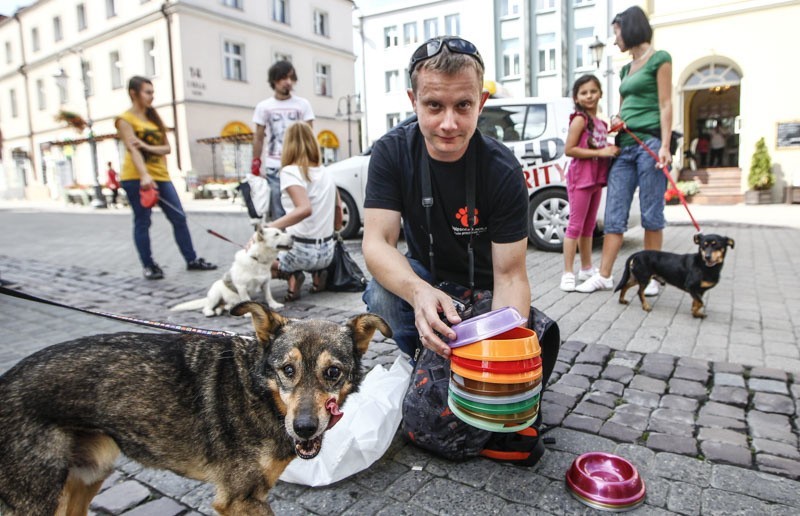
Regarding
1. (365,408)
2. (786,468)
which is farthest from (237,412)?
(786,468)

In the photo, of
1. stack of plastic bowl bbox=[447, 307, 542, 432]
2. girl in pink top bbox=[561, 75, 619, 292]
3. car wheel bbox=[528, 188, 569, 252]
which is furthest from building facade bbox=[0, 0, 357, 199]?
stack of plastic bowl bbox=[447, 307, 542, 432]

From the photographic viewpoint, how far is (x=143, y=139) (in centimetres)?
660

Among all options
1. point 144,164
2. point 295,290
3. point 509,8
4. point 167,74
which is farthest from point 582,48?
point 295,290

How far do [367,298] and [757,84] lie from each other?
19.2 meters

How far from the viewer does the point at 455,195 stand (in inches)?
104

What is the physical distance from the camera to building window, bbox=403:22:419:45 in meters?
40.7

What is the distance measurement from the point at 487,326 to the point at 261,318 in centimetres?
81

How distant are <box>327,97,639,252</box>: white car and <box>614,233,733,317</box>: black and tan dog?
2.73 metres

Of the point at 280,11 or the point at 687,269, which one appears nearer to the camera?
the point at 687,269

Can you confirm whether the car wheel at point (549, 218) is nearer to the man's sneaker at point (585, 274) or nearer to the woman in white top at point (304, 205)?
the man's sneaker at point (585, 274)

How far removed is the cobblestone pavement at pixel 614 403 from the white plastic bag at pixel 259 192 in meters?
1.06

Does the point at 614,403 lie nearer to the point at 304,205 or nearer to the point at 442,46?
the point at 442,46

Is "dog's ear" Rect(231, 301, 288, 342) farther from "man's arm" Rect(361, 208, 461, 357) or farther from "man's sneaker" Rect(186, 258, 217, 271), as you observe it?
"man's sneaker" Rect(186, 258, 217, 271)

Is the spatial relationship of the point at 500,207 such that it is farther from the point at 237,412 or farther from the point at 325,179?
the point at 325,179
